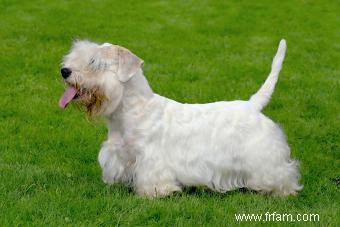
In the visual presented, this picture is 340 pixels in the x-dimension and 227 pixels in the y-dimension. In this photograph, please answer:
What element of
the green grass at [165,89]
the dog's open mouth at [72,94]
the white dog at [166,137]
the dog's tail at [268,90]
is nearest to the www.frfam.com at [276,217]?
the green grass at [165,89]

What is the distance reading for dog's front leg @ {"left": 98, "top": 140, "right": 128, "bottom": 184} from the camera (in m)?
A: 6.69

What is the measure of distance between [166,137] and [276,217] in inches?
57.7

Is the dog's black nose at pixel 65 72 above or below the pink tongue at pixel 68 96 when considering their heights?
above

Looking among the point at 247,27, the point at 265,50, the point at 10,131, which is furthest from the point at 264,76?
the point at 10,131

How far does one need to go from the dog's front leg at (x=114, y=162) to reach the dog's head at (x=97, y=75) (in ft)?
1.39

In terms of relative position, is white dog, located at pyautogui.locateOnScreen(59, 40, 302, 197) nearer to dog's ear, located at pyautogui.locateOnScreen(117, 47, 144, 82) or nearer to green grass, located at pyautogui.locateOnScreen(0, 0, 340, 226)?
dog's ear, located at pyautogui.locateOnScreen(117, 47, 144, 82)

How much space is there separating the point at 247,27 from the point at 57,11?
16.4 ft

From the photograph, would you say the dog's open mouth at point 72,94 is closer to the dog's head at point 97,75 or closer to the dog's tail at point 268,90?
the dog's head at point 97,75

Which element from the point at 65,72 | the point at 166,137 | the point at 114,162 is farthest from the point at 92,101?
the point at 166,137

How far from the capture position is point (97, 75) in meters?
6.36

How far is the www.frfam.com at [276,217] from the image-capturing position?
585cm

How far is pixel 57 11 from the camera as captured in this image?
1677 cm

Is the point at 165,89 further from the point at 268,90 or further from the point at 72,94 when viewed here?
the point at 72,94

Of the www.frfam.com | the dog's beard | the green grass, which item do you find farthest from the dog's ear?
the www.frfam.com
